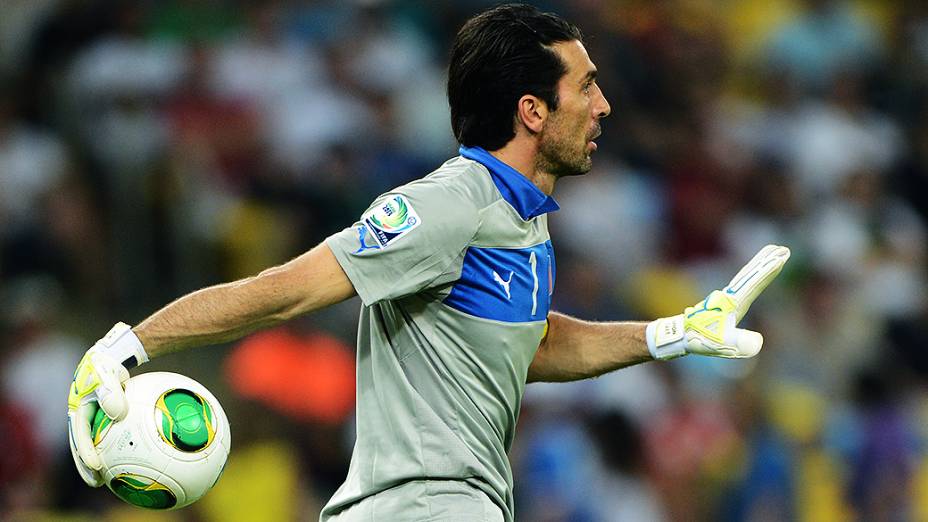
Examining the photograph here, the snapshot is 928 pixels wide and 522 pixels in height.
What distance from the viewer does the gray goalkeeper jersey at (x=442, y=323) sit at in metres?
4.17

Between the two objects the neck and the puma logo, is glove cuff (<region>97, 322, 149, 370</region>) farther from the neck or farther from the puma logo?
the neck

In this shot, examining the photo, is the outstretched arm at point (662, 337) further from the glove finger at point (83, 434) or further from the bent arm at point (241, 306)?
the glove finger at point (83, 434)

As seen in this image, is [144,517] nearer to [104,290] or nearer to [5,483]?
[5,483]

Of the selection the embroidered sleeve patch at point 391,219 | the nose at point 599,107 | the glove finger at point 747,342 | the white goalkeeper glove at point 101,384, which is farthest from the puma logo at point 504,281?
the white goalkeeper glove at point 101,384

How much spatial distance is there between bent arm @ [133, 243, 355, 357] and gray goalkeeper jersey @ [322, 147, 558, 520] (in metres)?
0.08

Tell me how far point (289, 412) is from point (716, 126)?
14.6ft

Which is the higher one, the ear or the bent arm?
the ear

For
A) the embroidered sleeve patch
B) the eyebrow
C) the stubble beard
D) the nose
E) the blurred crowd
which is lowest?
the blurred crowd

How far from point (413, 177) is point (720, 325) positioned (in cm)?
502

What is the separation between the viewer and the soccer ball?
13.5 feet

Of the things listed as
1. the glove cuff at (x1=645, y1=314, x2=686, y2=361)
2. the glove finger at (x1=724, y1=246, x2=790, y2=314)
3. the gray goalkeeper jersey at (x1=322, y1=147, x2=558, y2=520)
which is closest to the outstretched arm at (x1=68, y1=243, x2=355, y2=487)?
the gray goalkeeper jersey at (x1=322, y1=147, x2=558, y2=520)

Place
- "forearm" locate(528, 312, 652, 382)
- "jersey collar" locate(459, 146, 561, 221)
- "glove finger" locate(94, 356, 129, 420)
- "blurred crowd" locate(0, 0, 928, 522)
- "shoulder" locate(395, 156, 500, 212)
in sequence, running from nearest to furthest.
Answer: "glove finger" locate(94, 356, 129, 420), "shoulder" locate(395, 156, 500, 212), "jersey collar" locate(459, 146, 561, 221), "forearm" locate(528, 312, 652, 382), "blurred crowd" locate(0, 0, 928, 522)

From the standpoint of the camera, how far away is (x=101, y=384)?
4012mm

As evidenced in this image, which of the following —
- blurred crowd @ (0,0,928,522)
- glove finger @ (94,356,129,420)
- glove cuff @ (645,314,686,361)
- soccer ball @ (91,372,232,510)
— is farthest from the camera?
blurred crowd @ (0,0,928,522)
